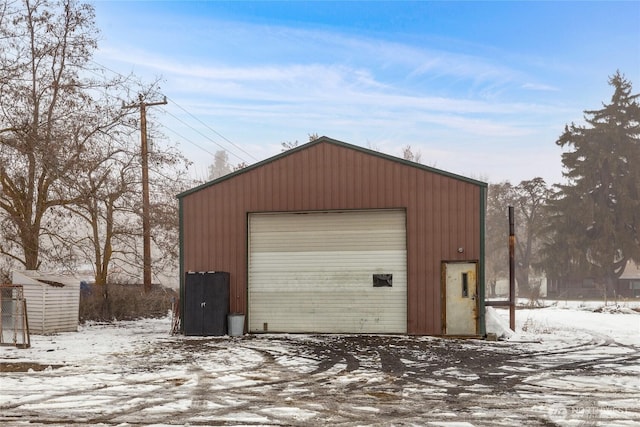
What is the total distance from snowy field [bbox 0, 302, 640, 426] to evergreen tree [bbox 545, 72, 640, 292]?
33.4 meters

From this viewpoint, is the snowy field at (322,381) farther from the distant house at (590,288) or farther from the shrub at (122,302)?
the distant house at (590,288)

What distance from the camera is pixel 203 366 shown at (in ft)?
35.9

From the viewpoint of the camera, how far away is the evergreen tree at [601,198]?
4612cm

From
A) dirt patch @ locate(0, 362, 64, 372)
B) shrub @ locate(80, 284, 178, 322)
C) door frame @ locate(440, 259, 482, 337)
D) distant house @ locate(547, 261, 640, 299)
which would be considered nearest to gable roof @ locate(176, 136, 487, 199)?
door frame @ locate(440, 259, 482, 337)

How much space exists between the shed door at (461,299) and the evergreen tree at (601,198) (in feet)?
114

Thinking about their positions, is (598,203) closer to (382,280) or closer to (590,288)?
(590,288)

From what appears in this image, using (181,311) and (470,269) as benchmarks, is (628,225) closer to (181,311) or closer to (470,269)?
(470,269)

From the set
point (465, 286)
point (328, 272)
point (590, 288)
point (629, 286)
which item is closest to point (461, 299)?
point (465, 286)

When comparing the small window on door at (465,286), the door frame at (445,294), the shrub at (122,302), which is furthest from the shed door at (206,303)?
the small window on door at (465,286)

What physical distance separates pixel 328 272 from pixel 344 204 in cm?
206

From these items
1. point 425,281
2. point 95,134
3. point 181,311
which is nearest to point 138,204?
point 95,134

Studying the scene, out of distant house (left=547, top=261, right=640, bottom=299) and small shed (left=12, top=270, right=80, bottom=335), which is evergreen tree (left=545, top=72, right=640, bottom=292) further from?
small shed (left=12, top=270, right=80, bottom=335)

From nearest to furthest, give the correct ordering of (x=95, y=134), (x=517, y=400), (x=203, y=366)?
(x=517, y=400), (x=203, y=366), (x=95, y=134)

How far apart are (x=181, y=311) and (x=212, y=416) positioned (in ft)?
34.7
